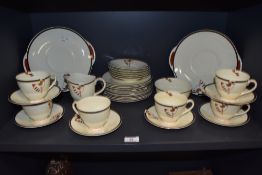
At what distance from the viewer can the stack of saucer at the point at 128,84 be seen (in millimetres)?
868

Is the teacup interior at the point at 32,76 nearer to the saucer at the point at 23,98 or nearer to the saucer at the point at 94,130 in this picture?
the saucer at the point at 23,98

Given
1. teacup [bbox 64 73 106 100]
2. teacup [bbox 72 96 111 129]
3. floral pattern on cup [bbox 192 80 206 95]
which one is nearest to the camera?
teacup [bbox 72 96 111 129]

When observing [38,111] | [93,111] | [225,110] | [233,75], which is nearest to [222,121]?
[225,110]

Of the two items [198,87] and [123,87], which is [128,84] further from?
[198,87]

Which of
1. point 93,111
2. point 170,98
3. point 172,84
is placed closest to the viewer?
point 93,111

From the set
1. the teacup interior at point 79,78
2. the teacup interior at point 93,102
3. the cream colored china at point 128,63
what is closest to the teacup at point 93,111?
the teacup interior at point 93,102

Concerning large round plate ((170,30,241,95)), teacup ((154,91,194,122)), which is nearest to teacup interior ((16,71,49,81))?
teacup ((154,91,194,122))

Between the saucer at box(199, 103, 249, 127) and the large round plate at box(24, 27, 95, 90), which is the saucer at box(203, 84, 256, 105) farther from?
the large round plate at box(24, 27, 95, 90)

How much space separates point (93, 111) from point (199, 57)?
468mm

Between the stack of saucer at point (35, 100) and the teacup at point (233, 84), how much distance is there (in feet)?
1.57

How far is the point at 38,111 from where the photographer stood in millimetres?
743

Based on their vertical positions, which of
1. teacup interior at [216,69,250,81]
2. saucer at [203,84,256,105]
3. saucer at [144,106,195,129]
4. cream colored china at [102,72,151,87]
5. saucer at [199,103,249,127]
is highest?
teacup interior at [216,69,250,81]

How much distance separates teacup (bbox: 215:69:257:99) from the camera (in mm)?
723

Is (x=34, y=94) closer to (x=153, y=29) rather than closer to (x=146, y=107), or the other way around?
(x=146, y=107)
